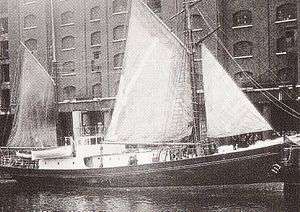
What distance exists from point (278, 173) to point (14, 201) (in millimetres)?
13717

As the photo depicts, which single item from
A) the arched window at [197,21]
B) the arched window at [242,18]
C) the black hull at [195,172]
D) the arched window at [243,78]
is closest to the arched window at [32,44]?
the arched window at [197,21]

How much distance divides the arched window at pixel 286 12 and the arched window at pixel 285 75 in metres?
3.52

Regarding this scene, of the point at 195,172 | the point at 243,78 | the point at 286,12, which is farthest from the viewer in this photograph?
the point at 243,78

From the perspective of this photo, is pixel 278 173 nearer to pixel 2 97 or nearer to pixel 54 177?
pixel 54 177

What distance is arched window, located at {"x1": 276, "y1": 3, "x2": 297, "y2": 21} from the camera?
36625mm

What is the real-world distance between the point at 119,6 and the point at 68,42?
232 inches

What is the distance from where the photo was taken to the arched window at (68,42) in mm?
45938

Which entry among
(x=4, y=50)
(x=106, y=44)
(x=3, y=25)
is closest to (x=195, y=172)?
(x=106, y=44)

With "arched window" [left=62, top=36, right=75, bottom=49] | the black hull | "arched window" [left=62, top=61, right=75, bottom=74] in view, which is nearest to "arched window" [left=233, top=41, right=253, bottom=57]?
the black hull

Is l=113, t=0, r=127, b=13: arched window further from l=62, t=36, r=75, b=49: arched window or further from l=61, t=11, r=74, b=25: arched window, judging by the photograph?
l=62, t=36, r=75, b=49: arched window

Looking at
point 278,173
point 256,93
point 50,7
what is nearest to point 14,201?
point 278,173

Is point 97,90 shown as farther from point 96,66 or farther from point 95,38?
point 95,38

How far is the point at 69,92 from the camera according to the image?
46.1 m

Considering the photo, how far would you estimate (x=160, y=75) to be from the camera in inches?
1160
